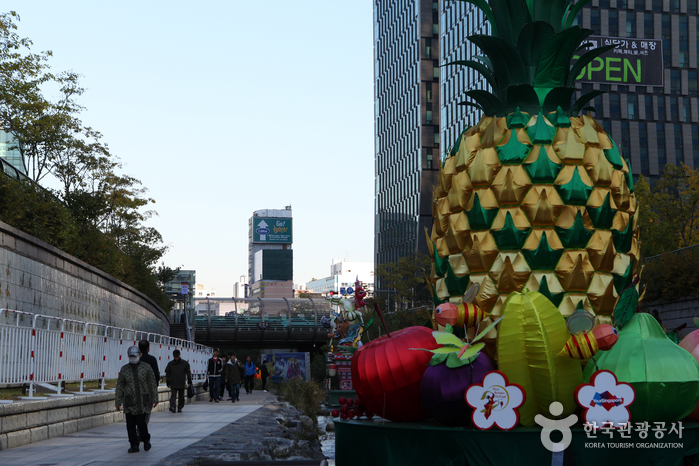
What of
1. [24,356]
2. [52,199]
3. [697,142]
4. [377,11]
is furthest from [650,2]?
[24,356]

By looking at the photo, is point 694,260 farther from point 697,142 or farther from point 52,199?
point 697,142

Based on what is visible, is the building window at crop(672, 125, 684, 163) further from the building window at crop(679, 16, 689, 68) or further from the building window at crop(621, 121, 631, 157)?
the building window at crop(679, 16, 689, 68)

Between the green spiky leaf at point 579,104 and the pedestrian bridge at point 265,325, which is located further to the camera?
the pedestrian bridge at point 265,325

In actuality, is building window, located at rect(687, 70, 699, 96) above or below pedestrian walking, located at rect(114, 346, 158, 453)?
above

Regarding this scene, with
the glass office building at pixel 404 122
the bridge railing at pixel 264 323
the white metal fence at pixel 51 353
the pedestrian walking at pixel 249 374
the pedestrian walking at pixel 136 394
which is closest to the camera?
the pedestrian walking at pixel 136 394

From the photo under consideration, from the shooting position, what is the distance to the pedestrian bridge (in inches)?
2886

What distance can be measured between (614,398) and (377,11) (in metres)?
108

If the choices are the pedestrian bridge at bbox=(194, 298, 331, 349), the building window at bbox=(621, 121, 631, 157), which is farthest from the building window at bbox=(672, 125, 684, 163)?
the pedestrian bridge at bbox=(194, 298, 331, 349)

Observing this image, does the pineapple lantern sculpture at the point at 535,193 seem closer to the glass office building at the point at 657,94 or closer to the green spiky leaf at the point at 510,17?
the green spiky leaf at the point at 510,17

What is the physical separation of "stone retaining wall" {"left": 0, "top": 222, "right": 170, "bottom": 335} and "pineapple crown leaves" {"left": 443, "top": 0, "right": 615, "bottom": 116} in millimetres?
11593

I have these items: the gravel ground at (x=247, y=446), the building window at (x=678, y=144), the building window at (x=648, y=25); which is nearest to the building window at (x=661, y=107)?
the building window at (x=678, y=144)

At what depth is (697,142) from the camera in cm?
7050

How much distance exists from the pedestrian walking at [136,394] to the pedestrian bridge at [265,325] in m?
60.3

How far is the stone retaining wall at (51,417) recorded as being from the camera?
1078cm
